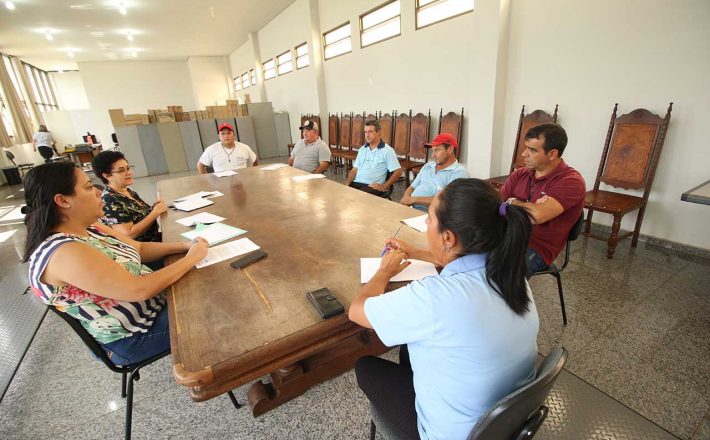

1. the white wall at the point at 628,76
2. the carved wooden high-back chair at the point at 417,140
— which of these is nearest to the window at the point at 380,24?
the carved wooden high-back chair at the point at 417,140

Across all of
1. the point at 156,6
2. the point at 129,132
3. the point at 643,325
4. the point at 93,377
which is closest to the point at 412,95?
the point at 643,325

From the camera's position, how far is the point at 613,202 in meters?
2.45

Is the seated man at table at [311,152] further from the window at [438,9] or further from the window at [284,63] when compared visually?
the window at [284,63]

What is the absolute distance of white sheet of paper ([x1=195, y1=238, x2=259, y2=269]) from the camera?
1.30 m

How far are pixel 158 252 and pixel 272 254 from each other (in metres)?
0.56

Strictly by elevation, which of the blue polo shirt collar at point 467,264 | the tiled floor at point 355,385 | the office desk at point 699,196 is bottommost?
the tiled floor at point 355,385

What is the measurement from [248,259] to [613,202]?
106 inches

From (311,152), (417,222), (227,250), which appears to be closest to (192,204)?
(227,250)

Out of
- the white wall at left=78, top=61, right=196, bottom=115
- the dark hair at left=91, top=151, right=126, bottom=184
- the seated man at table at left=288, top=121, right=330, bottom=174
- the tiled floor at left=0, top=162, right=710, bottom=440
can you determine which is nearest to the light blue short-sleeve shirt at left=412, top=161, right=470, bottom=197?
the tiled floor at left=0, top=162, right=710, bottom=440

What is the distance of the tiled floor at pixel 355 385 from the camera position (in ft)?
4.41

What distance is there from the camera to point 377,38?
4934 mm

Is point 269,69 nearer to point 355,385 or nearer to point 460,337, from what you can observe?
point 355,385

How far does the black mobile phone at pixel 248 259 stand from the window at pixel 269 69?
27.2 ft

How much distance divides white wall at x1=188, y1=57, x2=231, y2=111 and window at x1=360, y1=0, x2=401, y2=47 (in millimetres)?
9134
